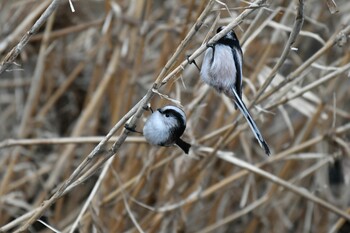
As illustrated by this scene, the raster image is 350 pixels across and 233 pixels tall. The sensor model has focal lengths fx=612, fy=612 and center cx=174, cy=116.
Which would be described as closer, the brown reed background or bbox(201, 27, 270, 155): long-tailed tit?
bbox(201, 27, 270, 155): long-tailed tit

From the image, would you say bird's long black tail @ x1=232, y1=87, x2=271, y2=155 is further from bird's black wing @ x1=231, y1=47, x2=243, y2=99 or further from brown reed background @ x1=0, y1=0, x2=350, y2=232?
brown reed background @ x1=0, y1=0, x2=350, y2=232

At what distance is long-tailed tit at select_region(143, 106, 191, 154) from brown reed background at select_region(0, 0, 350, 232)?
0.46 meters

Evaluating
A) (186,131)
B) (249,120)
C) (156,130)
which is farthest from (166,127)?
(186,131)

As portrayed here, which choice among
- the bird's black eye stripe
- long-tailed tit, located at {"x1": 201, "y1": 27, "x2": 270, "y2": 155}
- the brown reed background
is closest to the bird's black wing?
long-tailed tit, located at {"x1": 201, "y1": 27, "x2": 270, "y2": 155}

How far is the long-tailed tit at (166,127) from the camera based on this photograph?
91 cm

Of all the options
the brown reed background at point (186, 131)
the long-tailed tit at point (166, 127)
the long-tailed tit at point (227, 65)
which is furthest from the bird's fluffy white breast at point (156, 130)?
the brown reed background at point (186, 131)

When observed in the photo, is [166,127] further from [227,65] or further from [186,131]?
[186,131]

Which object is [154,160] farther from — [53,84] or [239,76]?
[53,84]

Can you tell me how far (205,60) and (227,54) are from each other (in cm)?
4

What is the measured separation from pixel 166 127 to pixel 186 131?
61 cm

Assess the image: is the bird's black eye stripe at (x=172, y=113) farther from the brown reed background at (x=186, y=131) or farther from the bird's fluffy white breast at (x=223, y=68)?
the brown reed background at (x=186, y=131)

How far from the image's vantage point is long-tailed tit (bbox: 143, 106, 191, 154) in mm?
911

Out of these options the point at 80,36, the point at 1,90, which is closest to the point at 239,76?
the point at 80,36

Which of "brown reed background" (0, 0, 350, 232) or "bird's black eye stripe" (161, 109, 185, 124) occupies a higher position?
"bird's black eye stripe" (161, 109, 185, 124)
